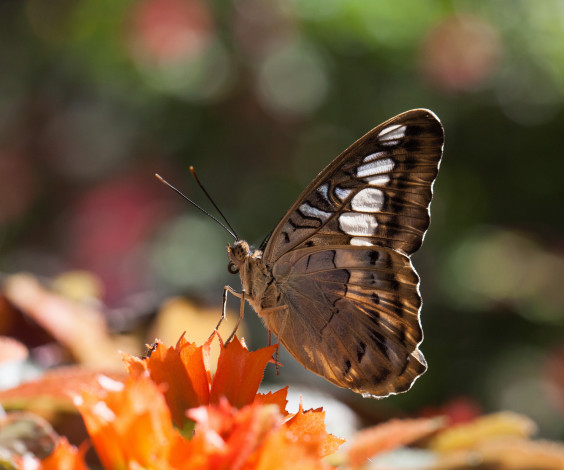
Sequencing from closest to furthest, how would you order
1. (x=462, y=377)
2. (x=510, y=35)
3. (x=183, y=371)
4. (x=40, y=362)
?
1. (x=183, y=371)
2. (x=40, y=362)
3. (x=462, y=377)
4. (x=510, y=35)

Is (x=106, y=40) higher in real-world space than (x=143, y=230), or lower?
higher

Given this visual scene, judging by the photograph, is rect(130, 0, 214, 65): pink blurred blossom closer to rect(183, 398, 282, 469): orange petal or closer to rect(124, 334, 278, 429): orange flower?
rect(124, 334, 278, 429): orange flower

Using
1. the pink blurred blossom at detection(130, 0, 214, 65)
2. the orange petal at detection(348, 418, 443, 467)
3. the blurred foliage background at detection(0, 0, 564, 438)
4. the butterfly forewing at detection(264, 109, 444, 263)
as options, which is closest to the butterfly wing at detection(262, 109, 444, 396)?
the butterfly forewing at detection(264, 109, 444, 263)

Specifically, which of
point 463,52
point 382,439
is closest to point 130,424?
point 382,439

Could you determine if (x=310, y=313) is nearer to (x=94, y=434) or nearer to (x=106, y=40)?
(x=94, y=434)

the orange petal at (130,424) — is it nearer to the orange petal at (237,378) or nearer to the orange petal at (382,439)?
the orange petal at (237,378)

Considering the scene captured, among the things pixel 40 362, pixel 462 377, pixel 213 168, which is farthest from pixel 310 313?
pixel 213 168

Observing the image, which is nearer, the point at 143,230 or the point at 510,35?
the point at 510,35
